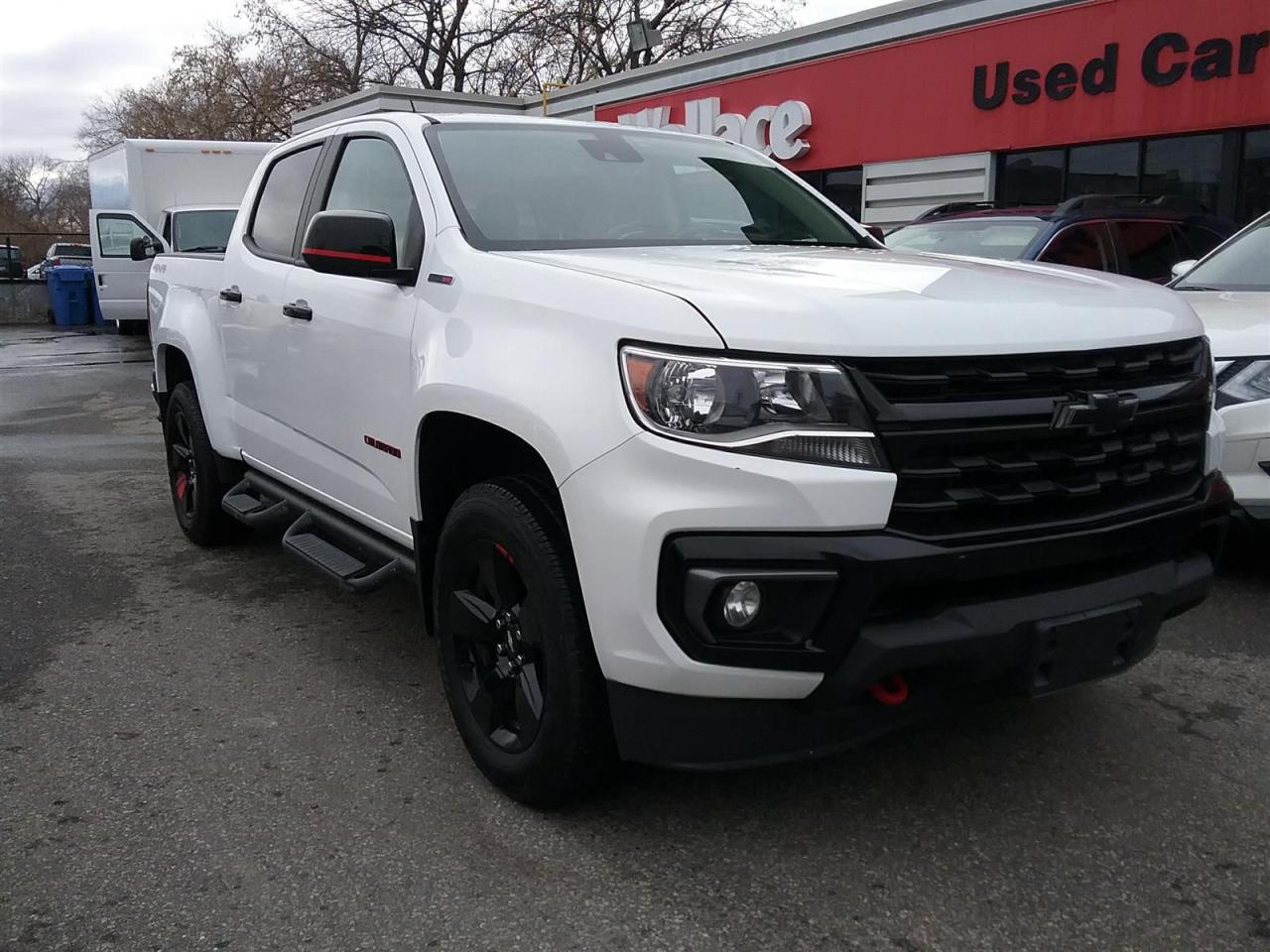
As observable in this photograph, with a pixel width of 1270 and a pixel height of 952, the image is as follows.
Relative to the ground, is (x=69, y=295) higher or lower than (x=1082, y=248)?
lower

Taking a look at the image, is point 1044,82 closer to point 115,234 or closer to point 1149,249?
point 1149,249

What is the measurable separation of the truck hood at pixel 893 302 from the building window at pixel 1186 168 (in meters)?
9.89

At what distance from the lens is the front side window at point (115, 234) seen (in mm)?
18047

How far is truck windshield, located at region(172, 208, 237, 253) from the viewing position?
16438 millimetres

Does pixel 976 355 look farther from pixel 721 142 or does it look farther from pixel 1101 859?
pixel 721 142

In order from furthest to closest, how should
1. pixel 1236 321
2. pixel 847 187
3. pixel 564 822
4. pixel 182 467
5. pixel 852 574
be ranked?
1. pixel 847 187
2. pixel 182 467
3. pixel 1236 321
4. pixel 564 822
5. pixel 852 574

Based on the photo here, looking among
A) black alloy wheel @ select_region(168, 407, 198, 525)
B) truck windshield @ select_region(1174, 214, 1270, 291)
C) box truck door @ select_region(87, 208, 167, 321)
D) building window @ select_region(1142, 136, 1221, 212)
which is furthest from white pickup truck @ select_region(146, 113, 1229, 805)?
box truck door @ select_region(87, 208, 167, 321)

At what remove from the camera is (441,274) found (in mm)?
3205

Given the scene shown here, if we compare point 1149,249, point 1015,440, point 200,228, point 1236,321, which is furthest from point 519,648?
point 200,228

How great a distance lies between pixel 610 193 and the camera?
376 cm

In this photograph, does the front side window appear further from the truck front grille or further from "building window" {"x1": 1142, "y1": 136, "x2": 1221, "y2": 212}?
the truck front grille

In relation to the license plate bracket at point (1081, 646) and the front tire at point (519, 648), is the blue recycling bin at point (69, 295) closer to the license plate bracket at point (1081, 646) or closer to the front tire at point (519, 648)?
the front tire at point (519, 648)

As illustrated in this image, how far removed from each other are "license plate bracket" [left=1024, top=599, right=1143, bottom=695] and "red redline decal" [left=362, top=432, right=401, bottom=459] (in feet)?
6.00

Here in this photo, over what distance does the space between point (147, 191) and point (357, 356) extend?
1664 centimetres
